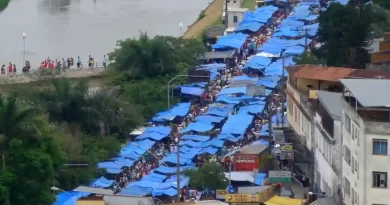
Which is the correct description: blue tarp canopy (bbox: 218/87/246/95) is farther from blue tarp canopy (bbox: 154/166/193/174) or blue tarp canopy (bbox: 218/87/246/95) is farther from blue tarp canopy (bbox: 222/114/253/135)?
blue tarp canopy (bbox: 154/166/193/174)

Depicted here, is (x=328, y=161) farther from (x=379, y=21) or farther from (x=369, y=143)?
(x=379, y=21)

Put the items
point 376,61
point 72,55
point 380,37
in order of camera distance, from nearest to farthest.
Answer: point 376,61, point 380,37, point 72,55

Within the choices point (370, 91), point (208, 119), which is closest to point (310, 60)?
point (208, 119)

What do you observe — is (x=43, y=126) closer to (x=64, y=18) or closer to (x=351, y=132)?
(x=351, y=132)

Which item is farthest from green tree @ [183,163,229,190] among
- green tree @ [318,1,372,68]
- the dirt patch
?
the dirt patch

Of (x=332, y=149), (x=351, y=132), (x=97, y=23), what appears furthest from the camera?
(x=97, y=23)

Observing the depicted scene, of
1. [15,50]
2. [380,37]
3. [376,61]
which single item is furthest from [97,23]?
[376,61]

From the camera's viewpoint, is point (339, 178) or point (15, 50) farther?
point (15, 50)
